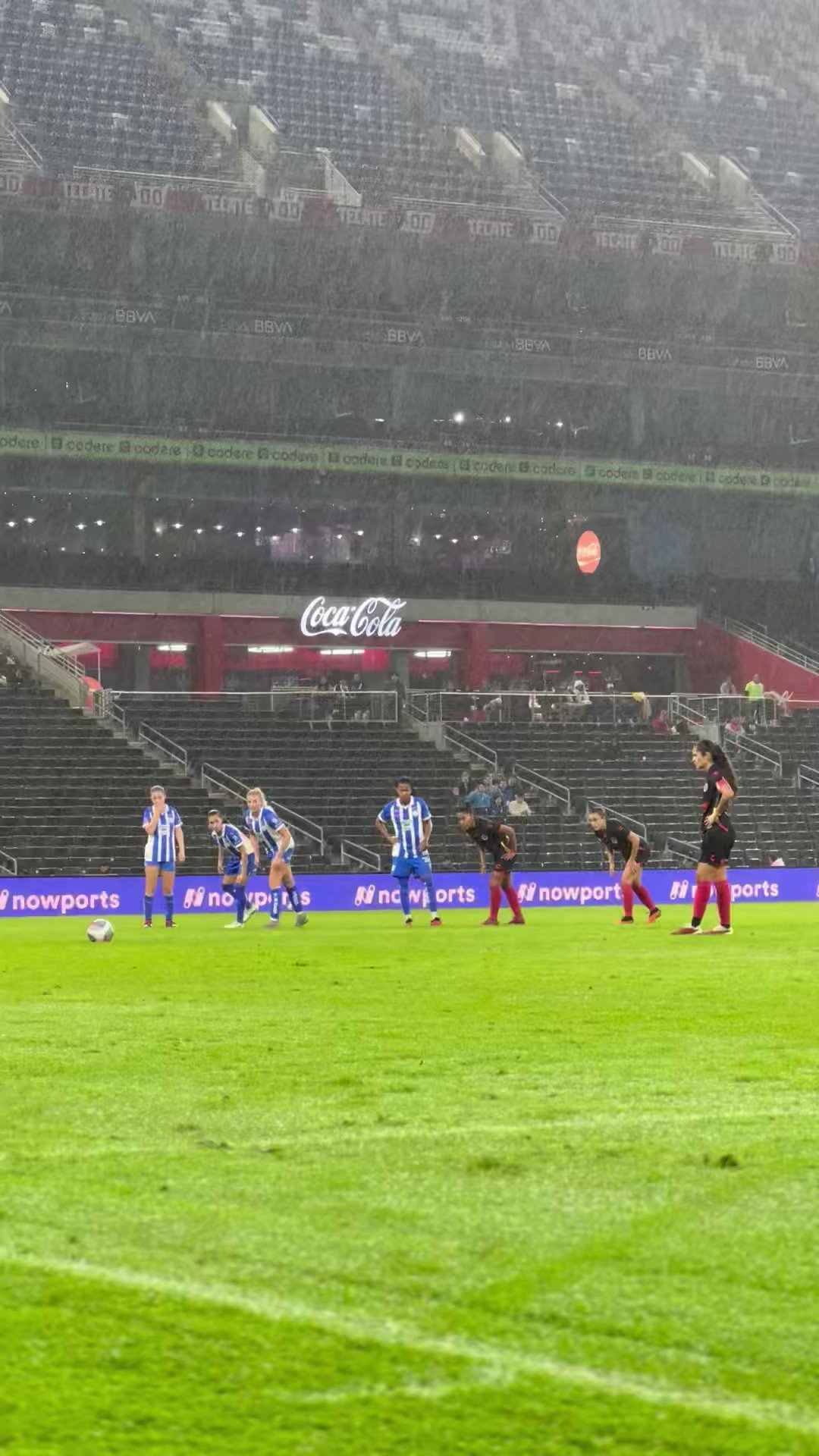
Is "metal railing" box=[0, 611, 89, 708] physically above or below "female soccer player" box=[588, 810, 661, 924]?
above

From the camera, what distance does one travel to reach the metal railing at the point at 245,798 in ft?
112

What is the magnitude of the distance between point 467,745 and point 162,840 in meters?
17.8

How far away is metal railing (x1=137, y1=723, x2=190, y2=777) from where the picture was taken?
120 ft

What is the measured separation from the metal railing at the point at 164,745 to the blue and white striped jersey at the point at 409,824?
44.9ft

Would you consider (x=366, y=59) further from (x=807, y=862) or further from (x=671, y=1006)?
(x=671, y=1006)

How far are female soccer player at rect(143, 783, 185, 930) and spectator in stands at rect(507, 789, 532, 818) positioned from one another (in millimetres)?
13925

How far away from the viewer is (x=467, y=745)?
1588 inches

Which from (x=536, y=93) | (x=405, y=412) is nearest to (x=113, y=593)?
(x=405, y=412)

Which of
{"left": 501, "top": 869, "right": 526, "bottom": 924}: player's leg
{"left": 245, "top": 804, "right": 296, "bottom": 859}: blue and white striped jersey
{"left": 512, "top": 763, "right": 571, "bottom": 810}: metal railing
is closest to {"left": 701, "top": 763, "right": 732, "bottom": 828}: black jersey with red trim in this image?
{"left": 501, "top": 869, "right": 526, "bottom": 924}: player's leg

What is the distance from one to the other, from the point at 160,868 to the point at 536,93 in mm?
41806

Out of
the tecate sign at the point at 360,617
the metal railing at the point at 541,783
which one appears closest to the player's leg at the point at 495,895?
the metal railing at the point at 541,783

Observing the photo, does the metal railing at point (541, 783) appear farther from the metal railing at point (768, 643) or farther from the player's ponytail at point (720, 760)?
the player's ponytail at point (720, 760)

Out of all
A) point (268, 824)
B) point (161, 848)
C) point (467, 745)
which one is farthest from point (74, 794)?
point (268, 824)

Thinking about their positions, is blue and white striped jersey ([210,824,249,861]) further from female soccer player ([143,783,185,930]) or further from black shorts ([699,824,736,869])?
black shorts ([699,824,736,869])
